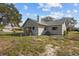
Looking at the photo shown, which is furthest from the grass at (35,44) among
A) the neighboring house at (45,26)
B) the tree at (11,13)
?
the tree at (11,13)

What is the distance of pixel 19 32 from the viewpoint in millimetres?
5281

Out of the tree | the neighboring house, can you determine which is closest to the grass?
the neighboring house

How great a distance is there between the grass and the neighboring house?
125 mm

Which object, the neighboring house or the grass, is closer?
the grass

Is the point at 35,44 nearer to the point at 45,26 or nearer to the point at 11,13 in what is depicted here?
the point at 45,26

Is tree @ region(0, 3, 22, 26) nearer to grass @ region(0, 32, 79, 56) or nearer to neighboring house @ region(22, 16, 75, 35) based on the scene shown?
neighboring house @ region(22, 16, 75, 35)

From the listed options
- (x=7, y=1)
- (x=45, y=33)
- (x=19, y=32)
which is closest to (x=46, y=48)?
(x=45, y=33)

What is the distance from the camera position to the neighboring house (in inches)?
205

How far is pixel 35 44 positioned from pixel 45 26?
438mm

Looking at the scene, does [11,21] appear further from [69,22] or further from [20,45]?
[69,22]

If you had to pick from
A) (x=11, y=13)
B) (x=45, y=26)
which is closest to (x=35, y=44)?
(x=45, y=26)

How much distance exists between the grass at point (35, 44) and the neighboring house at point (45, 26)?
0.41ft

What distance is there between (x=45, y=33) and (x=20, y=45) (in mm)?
570

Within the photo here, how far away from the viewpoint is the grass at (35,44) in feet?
16.6
